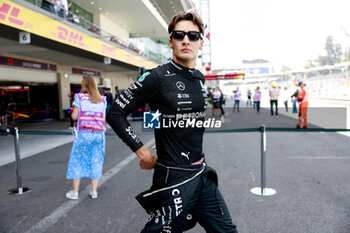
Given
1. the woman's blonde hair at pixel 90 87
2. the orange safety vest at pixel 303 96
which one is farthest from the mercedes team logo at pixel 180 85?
the orange safety vest at pixel 303 96

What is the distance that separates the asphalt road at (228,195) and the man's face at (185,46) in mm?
2094

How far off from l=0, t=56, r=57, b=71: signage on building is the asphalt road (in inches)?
318

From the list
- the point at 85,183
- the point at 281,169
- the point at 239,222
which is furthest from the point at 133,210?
the point at 281,169

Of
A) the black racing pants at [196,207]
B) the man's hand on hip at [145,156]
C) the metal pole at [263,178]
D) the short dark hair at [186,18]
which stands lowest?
the metal pole at [263,178]

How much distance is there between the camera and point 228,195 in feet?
13.9

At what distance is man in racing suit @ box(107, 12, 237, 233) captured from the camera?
1710 mm

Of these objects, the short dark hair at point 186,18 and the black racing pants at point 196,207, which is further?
the short dark hair at point 186,18

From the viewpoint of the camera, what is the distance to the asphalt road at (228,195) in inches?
130

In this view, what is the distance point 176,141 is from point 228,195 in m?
2.76

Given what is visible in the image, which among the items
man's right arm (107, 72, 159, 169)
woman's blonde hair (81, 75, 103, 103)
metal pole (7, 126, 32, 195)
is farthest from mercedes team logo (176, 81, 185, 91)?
metal pole (7, 126, 32, 195)

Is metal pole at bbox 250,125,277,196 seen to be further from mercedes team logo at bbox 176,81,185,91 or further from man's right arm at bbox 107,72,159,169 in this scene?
man's right arm at bbox 107,72,159,169

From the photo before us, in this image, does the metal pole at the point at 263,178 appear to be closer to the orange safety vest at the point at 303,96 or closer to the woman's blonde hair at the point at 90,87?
the woman's blonde hair at the point at 90,87

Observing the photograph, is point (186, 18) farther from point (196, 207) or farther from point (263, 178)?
point (263, 178)

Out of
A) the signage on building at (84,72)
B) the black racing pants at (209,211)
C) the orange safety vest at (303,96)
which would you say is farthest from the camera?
the signage on building at (84,72)
